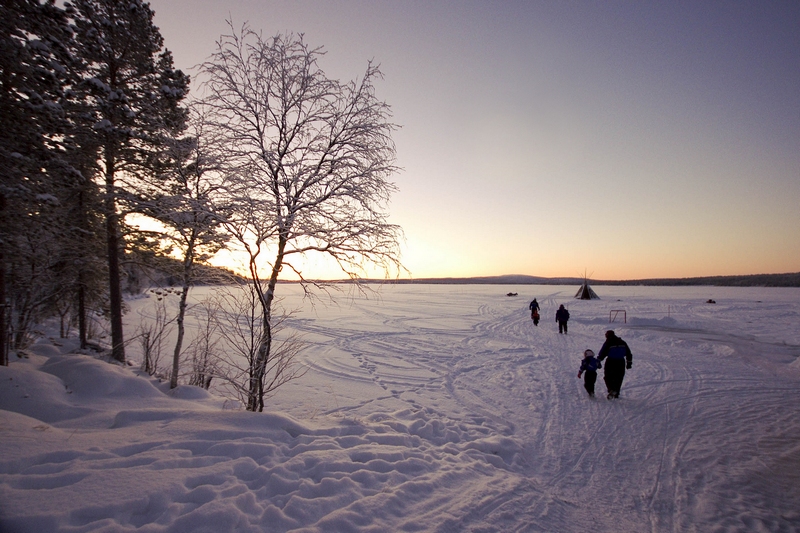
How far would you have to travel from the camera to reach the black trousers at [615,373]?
25.5 ft

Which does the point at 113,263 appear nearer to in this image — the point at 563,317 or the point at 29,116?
→ the point at 29,116

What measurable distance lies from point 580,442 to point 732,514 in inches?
78.4

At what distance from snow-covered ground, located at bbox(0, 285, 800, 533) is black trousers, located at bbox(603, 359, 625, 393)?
44cm

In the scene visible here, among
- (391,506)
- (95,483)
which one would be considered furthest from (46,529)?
(391,506)

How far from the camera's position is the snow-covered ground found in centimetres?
322

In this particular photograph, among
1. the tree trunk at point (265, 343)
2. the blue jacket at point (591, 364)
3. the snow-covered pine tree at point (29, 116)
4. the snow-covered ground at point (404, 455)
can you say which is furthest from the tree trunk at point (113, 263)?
the blue jacket at point (591, 364)

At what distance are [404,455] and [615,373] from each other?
5842mm

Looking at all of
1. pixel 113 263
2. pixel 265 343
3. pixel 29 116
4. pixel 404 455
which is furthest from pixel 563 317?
pixel 29 116

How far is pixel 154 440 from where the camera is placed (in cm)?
425

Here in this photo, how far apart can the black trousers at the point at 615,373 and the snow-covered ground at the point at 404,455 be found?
444mm

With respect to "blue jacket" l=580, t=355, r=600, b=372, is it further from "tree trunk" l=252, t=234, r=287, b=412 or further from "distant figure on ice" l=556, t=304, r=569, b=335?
"distant figure on ice" l=556, t=304, r=569, b=335

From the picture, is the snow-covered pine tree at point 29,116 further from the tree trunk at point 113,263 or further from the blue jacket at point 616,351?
the blue jacket at point 616,351

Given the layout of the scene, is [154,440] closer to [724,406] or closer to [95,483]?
[95,483]

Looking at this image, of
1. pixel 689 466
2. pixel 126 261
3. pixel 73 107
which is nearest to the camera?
pixel 689 466
